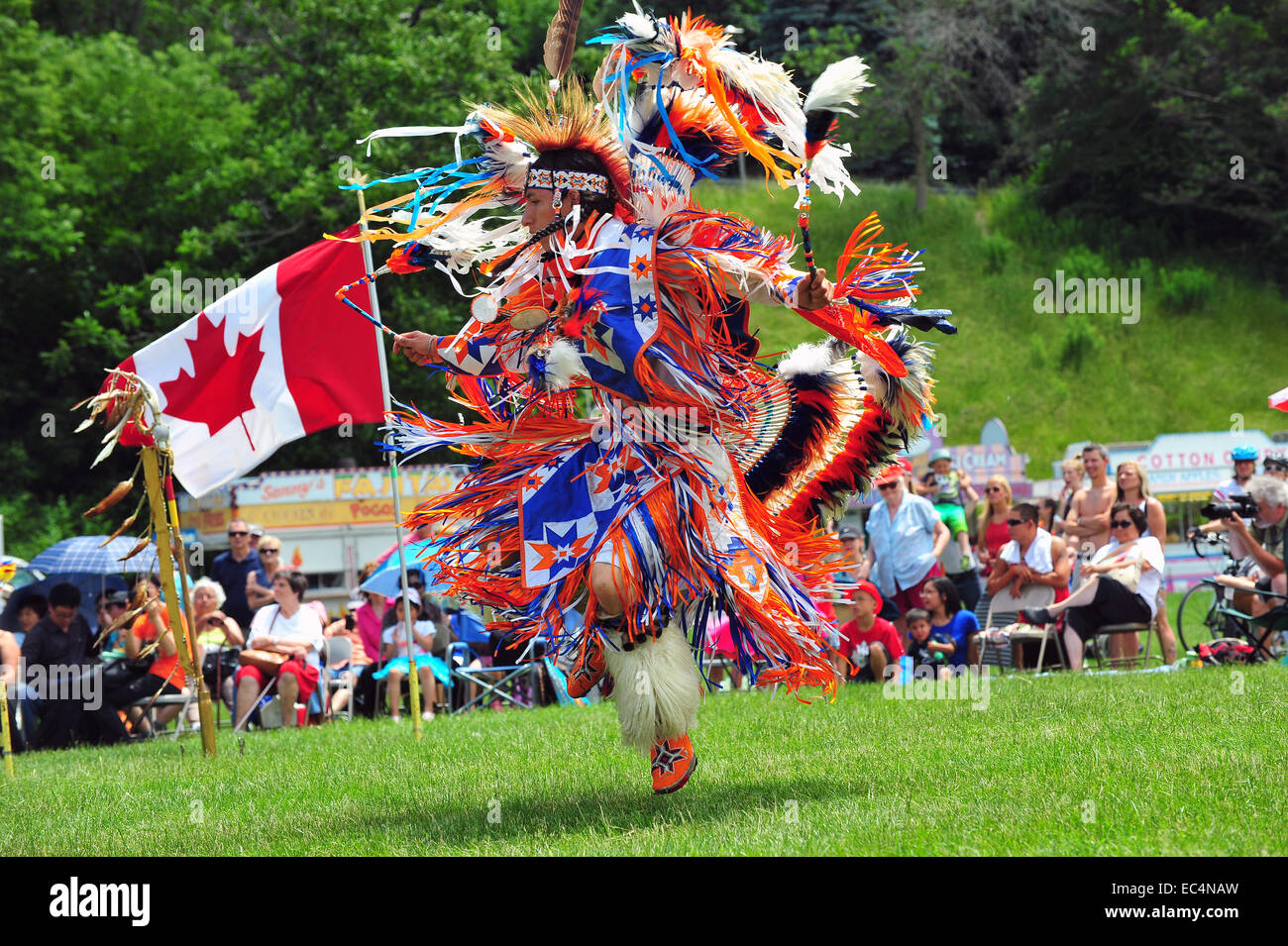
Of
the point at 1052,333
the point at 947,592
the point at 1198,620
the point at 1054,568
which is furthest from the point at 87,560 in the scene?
the point at 1052,333

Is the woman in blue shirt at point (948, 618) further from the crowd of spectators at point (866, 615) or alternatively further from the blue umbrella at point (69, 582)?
the blue umbrella at point (69, 582)

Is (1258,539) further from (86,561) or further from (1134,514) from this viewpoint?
(86,561)

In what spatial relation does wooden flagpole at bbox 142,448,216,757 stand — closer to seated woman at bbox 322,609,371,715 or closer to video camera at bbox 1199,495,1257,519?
seated woman at bbox 322,609,371,715

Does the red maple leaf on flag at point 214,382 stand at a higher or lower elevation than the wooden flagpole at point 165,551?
higher

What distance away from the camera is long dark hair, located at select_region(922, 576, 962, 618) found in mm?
9797

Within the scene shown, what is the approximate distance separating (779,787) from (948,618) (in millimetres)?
5268

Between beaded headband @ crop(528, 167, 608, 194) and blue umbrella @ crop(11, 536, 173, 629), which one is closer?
beaded headband @ crop(528, 167, 608, 194)

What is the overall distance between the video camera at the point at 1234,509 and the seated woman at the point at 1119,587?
427mm

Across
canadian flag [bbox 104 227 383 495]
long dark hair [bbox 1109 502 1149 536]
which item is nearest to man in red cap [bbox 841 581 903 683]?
long dark hair [bbox 1109 502 1149 536]

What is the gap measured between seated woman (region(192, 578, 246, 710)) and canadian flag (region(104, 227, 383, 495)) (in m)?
2.77

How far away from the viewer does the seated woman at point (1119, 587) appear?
932cm

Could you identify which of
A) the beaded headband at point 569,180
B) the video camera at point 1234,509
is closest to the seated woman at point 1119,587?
the video camera at point 1234,509
